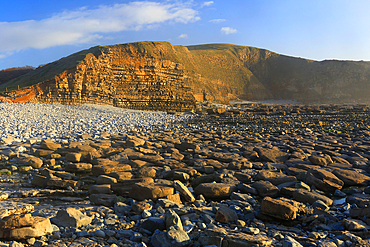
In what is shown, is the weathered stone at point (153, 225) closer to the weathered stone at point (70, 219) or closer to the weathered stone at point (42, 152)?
the weathered stone at point (70, 219)

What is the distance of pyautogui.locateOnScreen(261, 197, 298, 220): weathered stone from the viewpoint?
2.70m

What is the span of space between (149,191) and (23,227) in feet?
4.96

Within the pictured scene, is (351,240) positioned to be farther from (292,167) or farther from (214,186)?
(292,167)

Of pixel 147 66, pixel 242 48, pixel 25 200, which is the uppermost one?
pixel 242 48

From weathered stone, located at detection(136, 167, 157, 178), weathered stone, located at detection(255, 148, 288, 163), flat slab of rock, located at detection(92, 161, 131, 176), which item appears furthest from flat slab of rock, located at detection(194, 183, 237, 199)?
weathered stone, located at detection(255, 148, 288, 163)

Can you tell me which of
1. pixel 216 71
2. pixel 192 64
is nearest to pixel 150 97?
pixel 192 64

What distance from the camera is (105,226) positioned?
8.23 ft

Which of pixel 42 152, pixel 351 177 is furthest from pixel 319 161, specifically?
pixel 42 152

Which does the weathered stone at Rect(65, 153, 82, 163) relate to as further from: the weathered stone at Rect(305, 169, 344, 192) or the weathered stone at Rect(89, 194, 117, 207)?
the weathered stone at Rect(305, 169, 344, 192)

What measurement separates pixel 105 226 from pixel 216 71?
65.7m

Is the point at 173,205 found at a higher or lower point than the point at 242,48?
lower

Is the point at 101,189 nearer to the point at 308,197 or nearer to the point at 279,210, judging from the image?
the point at 279,210

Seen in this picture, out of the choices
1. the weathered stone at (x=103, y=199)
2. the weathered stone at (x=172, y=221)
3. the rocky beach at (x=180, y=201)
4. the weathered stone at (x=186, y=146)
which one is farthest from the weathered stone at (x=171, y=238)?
the weathered stone at (x=186, y=146)

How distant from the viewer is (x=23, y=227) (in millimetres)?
2156
